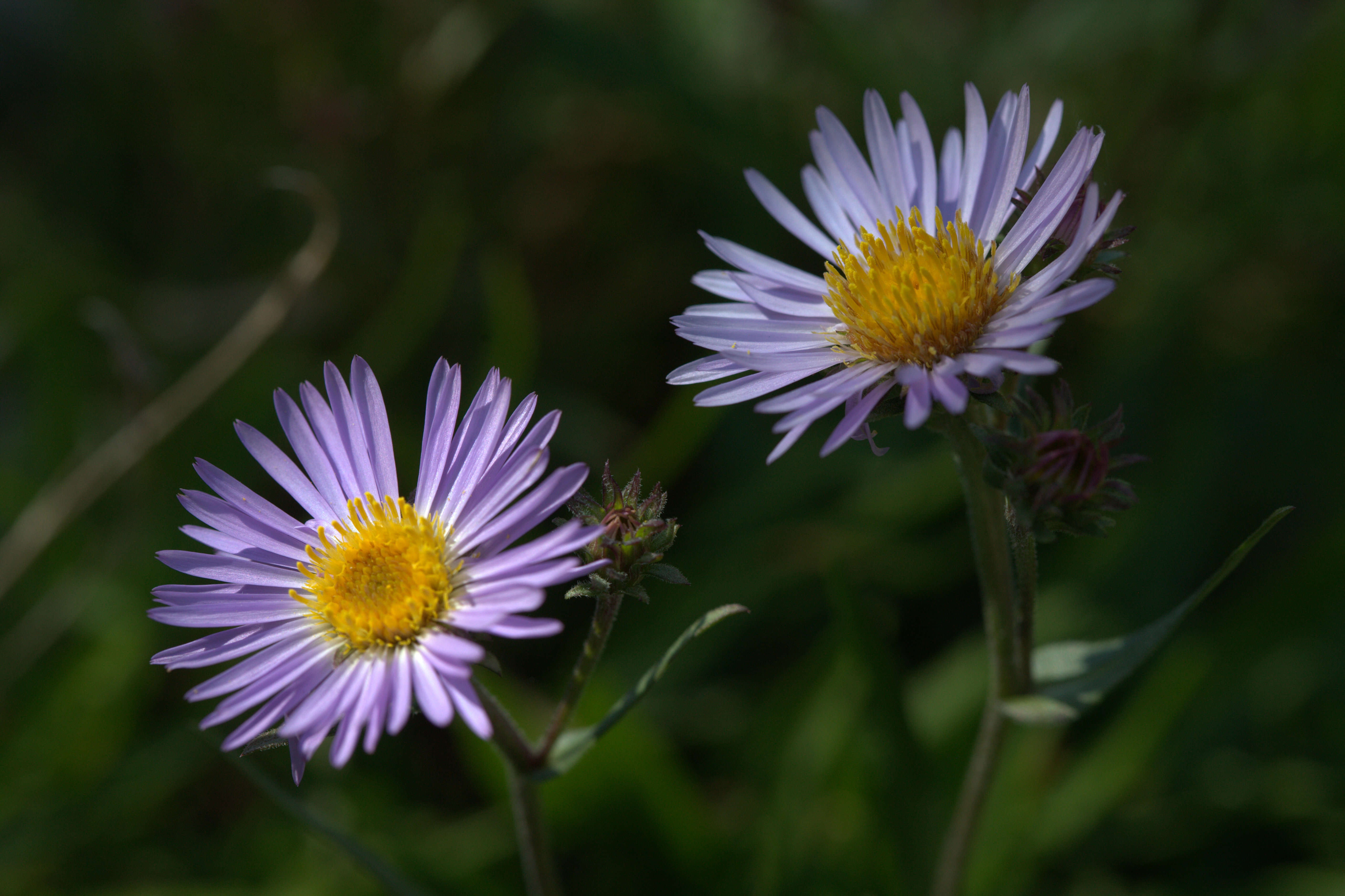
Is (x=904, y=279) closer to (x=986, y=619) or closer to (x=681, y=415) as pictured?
(x=986, y=619)

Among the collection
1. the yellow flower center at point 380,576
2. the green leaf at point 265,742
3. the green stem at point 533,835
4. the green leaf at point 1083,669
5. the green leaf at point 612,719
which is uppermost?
the yellow flower center at point 380,576

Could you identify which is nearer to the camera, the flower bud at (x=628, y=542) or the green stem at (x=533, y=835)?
the flower bud at (x=628, y=542)

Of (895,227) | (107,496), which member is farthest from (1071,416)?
(107,496)

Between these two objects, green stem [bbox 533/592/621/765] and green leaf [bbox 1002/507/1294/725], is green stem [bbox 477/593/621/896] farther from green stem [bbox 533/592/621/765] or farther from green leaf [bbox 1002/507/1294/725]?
green leaf [bbox 1002/507/1294/725]

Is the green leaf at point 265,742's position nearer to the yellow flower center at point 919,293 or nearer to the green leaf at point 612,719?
the green leaf at point 612,719

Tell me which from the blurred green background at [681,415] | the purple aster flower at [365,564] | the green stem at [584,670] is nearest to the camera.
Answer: the purple aster flower at [365,564]

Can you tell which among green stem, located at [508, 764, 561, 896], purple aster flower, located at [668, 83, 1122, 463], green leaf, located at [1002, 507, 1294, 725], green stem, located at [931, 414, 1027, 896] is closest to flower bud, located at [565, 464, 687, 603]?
purple aster flower, located at [668, 83, 1122, 463]

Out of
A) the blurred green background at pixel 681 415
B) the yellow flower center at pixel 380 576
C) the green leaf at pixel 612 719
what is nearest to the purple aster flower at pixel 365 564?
the yellow flower center at pixel 380 576
